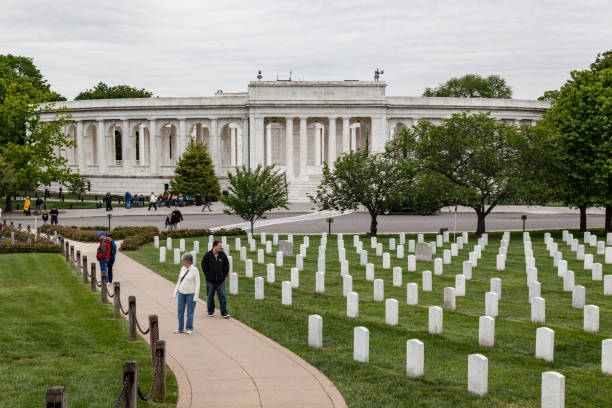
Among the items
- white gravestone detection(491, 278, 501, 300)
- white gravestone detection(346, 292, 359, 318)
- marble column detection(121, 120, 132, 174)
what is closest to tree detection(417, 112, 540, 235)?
white gravestone detection(491, 278, 501, 300)

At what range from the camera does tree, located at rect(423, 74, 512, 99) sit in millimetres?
123750

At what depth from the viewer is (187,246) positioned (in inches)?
1344

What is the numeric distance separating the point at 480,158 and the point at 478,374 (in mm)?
29496

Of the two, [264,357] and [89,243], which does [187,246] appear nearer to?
[89,243]

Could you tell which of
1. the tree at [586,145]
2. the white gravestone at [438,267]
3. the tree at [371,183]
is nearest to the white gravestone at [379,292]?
the white gravestone at [438,267]

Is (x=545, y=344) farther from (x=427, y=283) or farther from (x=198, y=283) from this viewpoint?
(x=427, y=283)

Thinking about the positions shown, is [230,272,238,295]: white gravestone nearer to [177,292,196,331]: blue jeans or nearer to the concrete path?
the concrete path

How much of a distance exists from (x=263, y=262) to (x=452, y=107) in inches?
2219

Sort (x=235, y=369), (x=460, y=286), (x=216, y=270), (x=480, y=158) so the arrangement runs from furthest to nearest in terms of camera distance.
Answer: (x=480, y=158), (x=460, y=286), (x=216, y=270), (x=235, y=369)

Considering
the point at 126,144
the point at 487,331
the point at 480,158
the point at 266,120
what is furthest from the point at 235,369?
the point at 126,144

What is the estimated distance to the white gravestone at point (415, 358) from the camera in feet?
39.4

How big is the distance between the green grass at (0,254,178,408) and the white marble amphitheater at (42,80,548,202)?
55.1m

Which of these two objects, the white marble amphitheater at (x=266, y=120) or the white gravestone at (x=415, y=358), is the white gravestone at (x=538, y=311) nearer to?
the white gravestone at (x=415, y=358)

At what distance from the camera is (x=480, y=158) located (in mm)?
39281
